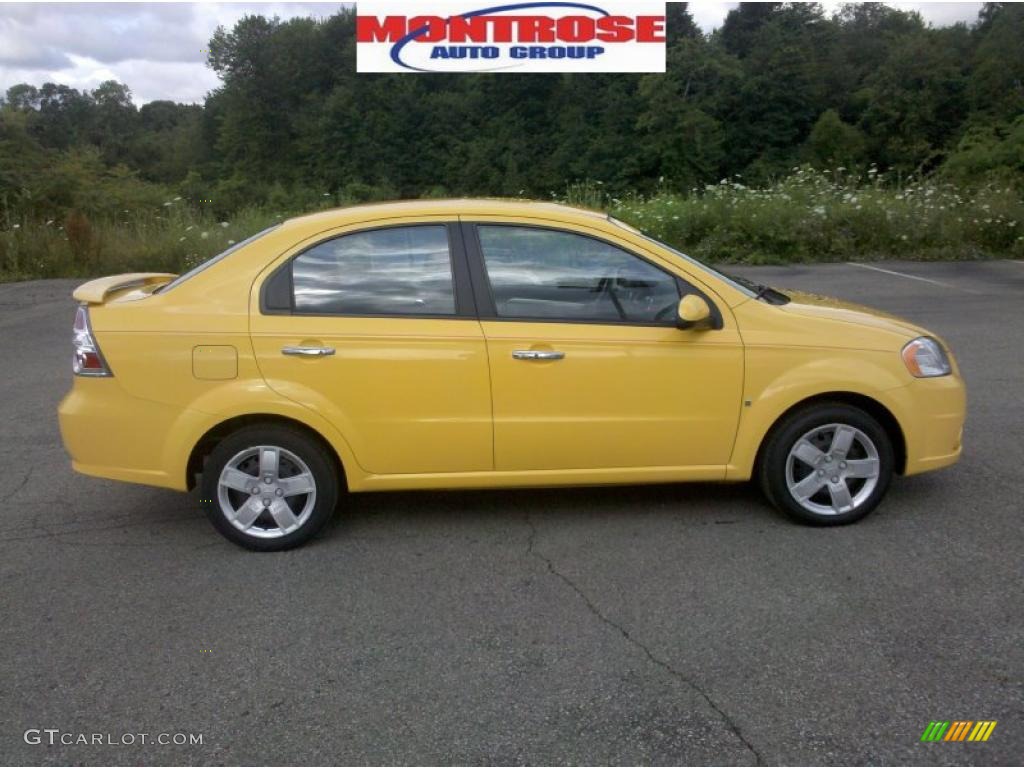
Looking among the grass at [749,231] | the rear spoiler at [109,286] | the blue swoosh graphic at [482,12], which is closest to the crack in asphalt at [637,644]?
the rear spoiler at [109,286]

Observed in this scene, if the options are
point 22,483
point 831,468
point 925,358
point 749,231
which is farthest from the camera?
point 749,231

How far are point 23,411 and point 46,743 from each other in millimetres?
4919

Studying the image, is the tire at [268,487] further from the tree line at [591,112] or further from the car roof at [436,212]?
the tree line at [591,112]

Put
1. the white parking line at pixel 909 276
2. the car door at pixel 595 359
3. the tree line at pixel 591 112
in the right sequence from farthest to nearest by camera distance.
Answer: the tree line at pixel 591 112 < the white parking line at pixel 909 276 < the car door at pixel 595 359

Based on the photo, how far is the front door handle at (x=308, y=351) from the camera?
14.9 feet

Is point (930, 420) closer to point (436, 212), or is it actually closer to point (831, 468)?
point (831, 468)

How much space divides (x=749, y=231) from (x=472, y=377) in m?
12.7

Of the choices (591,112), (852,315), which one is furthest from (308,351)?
(591,112)

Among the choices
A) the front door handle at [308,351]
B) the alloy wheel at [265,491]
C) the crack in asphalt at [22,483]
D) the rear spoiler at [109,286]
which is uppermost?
the rear spoiler at [109,286]

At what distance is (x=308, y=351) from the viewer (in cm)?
455

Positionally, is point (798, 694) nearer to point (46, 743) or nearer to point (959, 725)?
point (959, 725)

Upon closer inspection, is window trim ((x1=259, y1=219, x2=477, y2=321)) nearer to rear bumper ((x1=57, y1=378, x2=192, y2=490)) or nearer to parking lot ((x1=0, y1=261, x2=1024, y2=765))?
rear bumper ((x1=57, y1=378, x2=192, y2=490))

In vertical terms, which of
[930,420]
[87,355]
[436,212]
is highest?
[436,212]

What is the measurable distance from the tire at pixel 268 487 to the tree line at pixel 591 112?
38.7 m
